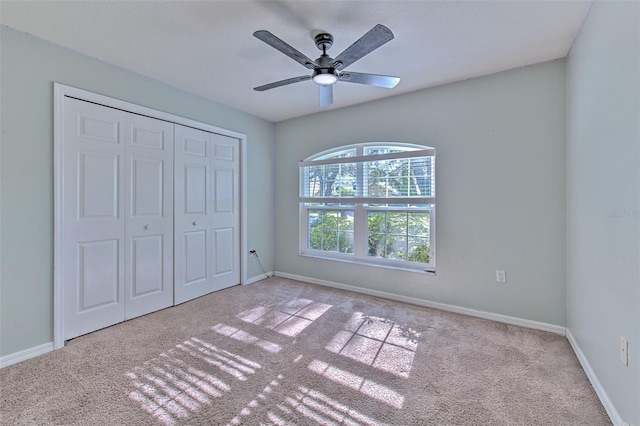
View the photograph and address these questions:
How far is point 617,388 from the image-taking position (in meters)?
1.41

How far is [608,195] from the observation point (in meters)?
1.52

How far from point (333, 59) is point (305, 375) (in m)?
2.16

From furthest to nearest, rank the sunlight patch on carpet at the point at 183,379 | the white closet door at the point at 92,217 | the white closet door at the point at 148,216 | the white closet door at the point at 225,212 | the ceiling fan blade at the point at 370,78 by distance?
the white closet door at the point at 225,212, the white closet door at the point at 148,216, the white closet door at the point at 92,217, the ceiling fan blade at the point at 370,78, the sunlight patch on carpet at the point at 183,379

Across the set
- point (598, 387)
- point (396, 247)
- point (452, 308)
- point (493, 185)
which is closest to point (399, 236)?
point (396, 247)

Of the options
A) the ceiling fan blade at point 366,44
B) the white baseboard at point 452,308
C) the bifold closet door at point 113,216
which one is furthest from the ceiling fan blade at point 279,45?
the white baseboard at point 452,308

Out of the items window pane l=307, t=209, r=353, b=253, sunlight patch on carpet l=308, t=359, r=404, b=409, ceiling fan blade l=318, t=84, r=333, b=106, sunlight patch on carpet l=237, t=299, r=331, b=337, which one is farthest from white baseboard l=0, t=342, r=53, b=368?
ceiling fan blade l=318, t=84, r=333, b=106

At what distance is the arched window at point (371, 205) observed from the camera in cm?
309

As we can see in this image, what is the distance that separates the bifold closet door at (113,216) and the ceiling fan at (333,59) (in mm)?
1423

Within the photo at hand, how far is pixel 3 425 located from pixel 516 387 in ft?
9.27

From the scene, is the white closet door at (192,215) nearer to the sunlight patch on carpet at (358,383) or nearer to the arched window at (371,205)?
the arched window at (371,205)

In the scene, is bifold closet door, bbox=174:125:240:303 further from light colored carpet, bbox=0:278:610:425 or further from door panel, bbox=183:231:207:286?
light colored carpet, bbox=0:278:610:425

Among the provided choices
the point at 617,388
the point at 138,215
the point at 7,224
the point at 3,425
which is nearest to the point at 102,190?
the point at 138,215

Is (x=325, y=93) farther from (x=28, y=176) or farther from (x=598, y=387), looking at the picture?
(x=598, y=387)

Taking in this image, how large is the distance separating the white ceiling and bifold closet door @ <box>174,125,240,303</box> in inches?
31.9
